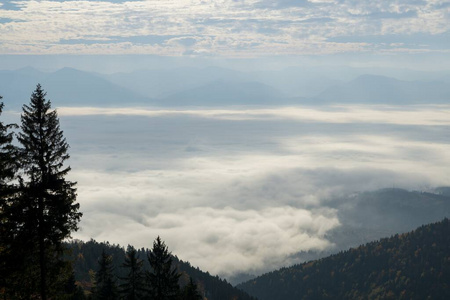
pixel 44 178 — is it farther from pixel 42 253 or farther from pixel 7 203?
pixel 42 253

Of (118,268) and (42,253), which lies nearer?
(42,253)

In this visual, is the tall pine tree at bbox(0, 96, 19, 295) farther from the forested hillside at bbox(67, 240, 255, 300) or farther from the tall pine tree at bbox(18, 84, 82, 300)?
the forested hillside at bbox(67, 240, 255, 300)

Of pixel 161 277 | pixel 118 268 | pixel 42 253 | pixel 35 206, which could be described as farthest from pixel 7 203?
pixel 118 268

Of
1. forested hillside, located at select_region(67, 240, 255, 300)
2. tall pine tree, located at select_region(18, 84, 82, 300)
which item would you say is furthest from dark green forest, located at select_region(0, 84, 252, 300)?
forested hillside, located at select_region(67, 240, 255, 300)

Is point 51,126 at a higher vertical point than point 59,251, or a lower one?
higher

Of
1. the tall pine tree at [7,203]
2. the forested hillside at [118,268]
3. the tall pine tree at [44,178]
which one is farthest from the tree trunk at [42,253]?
the forested hillside at [118,268]

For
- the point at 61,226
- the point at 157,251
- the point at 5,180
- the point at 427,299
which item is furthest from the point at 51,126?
the point at 427,299

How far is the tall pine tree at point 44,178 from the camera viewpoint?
28984 millimetres

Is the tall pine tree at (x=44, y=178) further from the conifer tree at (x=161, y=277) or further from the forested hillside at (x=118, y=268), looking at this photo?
the forested hillside at (x=118, y=268)

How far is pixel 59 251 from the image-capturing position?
30.6m

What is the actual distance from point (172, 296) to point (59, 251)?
1282 cm

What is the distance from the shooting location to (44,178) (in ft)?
96.5

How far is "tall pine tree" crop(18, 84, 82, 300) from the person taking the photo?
2898 centimetres

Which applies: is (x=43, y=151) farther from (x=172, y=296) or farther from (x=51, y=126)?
(x=172, y=296)
